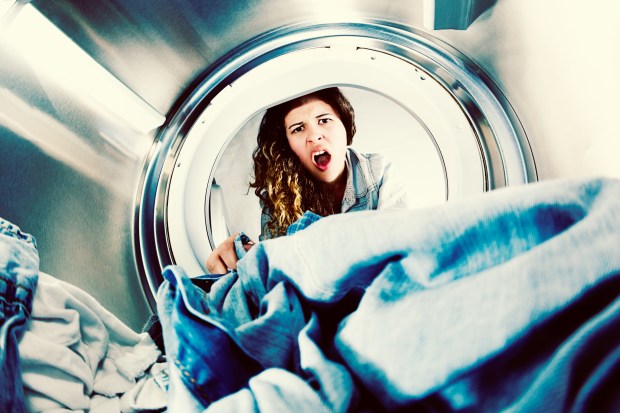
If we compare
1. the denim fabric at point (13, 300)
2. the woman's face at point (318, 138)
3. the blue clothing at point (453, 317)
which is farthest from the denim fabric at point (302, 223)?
the woman's face at point (318, 138)

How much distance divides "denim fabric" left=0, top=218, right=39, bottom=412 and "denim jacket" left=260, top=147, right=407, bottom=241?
0.87m

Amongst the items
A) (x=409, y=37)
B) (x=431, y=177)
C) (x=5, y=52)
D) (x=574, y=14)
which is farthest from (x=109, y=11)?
(x=431, y=177)

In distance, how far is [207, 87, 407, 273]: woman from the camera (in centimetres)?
138

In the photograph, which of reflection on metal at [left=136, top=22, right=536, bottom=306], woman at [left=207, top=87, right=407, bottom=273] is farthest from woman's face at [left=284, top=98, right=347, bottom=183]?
reflection on metal at [left=136, top=22, right=536, bottom=306]

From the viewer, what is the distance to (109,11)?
2.38 ft

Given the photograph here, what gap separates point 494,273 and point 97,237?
76 cm

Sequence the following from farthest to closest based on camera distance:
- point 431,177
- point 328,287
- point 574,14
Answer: point 431,177 < point 574,14 < point 328,287

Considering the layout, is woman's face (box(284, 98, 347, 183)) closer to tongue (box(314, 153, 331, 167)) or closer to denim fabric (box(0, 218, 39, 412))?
tongue (box(314, 153, 331, 167))

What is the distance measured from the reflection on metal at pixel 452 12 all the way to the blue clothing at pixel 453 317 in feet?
1.59

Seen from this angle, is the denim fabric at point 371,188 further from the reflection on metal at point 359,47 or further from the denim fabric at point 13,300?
the denim fabric at point 13,300

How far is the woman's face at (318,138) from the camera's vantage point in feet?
4.55

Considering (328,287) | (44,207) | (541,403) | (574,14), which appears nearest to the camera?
(541,403)

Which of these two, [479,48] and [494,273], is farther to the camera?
[479,48]

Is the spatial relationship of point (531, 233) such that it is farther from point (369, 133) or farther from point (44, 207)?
point (369, 133)
